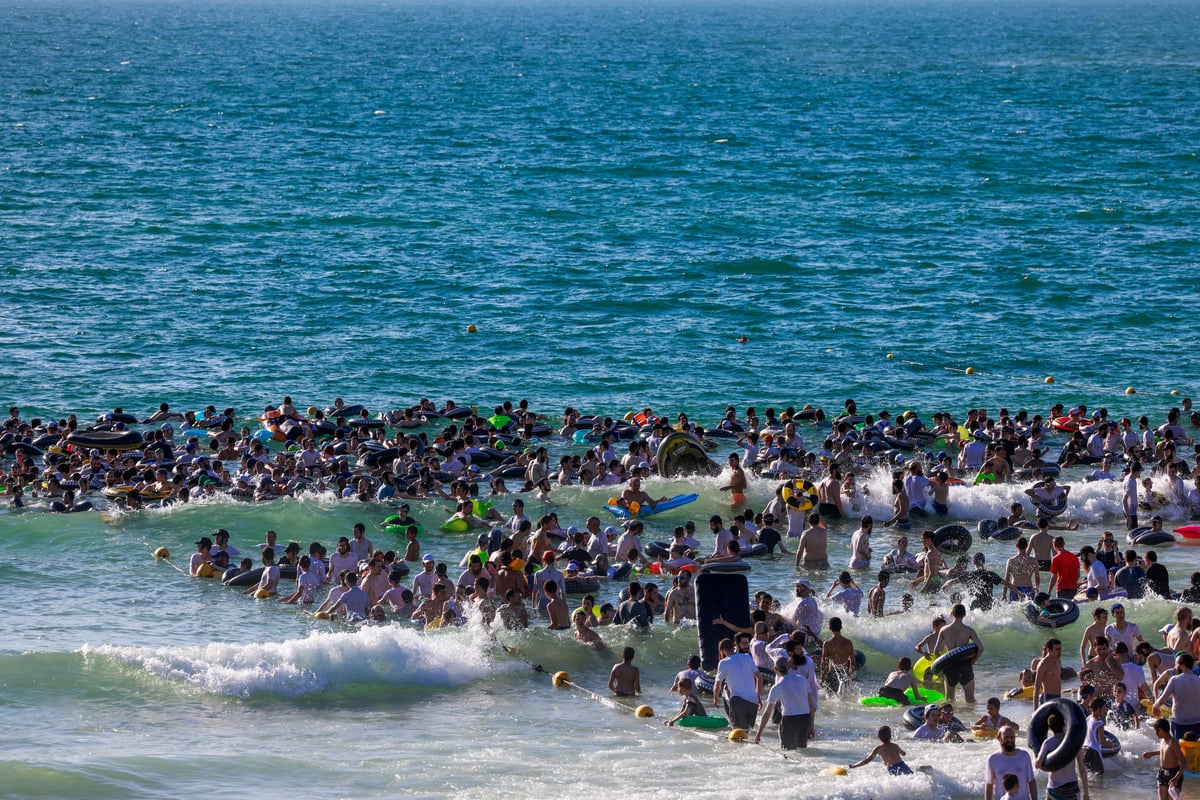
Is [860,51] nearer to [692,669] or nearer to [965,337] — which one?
[965,337]

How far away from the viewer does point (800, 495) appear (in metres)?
25.2

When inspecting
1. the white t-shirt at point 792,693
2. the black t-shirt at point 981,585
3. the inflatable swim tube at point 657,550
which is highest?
the white t-shirt at point 792,693

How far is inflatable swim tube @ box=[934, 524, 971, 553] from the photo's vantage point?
23.6 metres

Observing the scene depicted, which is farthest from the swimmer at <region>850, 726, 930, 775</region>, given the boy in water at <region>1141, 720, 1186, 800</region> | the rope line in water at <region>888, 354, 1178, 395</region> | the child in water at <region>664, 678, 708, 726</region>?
the rope line in water at <region>888, 354, 1178, 395</region>

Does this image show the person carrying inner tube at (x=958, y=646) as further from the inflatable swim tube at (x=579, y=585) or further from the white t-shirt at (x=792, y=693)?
the inflatable swim tube at (x=579, y=585)

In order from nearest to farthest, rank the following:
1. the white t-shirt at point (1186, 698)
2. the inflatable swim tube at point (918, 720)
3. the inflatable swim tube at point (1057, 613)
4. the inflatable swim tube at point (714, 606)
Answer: the white t-shirt at point (1186, 698) < the inflatable swim tube at point (918, 720) < the inflatable swim tube at point (714, 606) < the inflatable swim tube at point (1057, 613)

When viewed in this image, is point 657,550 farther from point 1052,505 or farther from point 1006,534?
point 1052,505

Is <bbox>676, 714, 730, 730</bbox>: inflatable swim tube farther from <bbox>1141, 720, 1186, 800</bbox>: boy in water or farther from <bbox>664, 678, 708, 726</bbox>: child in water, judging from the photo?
<bbox>1141, 720, 1186, 800</bbox>: boy in water

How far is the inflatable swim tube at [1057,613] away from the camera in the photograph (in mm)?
20078

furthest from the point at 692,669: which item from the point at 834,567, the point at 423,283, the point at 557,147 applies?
the point at 557,147

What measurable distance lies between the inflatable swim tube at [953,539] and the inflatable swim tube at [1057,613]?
3375 mm

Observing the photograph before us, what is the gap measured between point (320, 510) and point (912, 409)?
15058 millimetres

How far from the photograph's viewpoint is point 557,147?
245ft

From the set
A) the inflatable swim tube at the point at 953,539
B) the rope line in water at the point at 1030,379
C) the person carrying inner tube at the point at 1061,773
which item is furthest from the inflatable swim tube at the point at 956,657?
the rope line in water at the point at 1030,379
